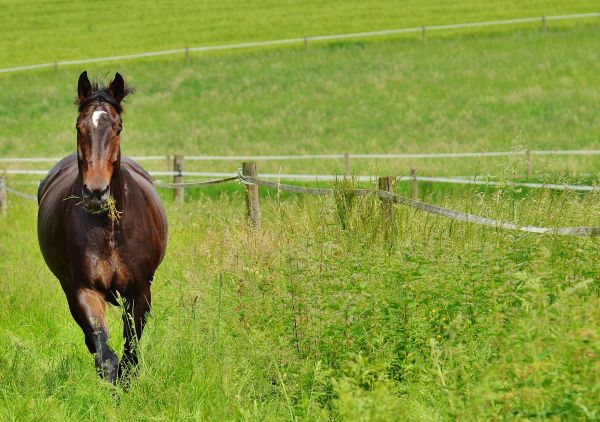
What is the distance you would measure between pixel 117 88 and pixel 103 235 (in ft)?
3.46

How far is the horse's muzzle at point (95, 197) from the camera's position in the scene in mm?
6359

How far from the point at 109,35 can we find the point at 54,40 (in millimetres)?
2897

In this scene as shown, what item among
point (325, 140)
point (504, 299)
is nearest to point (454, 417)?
point (504, 299)

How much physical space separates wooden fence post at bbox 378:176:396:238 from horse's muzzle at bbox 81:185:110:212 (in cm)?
254

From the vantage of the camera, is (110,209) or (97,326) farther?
(110,209)

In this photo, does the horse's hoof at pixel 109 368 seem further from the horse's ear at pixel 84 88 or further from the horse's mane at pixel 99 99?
the horse's ear at pixel 84 88

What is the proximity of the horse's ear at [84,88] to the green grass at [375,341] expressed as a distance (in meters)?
1.63

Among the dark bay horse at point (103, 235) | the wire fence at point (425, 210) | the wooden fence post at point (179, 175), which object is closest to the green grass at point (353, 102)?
the wooden fence post at point (179, 175)

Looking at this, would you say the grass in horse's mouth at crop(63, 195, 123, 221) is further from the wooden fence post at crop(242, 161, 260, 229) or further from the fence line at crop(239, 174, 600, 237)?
the wooden fence post at crop(242, 161, 260, 229)

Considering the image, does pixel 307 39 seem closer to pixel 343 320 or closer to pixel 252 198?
pixel 252 198

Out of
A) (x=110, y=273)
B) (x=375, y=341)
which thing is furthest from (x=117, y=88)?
(x=375, y=341)

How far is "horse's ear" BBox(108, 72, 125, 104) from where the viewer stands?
7.13 meters

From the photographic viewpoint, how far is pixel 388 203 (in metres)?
8.31

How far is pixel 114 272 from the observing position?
23.1ft
